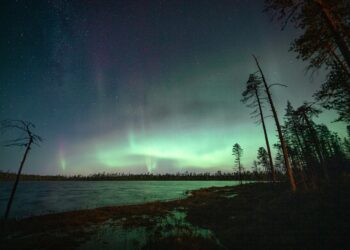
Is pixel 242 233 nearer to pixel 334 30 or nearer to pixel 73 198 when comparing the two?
pixel 334 30

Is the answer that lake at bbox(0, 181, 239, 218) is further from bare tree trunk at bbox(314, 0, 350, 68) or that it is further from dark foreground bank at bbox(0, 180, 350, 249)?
bare tree trunk at bbox(314, 0, 350, 68)

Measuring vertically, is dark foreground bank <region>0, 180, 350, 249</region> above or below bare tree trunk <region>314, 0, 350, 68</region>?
below

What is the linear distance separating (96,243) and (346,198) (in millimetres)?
16533

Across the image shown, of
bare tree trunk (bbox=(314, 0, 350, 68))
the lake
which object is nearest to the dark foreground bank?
bare tree trunk (bbox=(314, 0, 350, 68))

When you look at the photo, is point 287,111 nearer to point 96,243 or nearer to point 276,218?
point 276,218

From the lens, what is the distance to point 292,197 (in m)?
15.1

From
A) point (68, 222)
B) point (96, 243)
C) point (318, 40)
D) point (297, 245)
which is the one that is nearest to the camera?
point (297, 245)

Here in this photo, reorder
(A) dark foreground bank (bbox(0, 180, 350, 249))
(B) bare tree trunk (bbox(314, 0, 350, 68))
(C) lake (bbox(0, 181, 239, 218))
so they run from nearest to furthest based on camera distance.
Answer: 1. (B) bare tree trunk (bbox(314, 0, 350, 68))
2. (A) dark foreground bank (bbox(0, 180, 350, 249))
3. (C) lake (bbox(0, 181, 239, 218))

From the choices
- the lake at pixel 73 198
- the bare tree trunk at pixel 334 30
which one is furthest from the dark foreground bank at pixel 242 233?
the lake at pixel 73 198

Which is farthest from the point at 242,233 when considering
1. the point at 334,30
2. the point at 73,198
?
the point at 73,198

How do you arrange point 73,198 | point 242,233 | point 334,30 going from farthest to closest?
point 73,198 → point 242,233 → point 334,30

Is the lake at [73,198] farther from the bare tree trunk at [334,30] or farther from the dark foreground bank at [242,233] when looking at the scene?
the bare tree trunk at [334,30]

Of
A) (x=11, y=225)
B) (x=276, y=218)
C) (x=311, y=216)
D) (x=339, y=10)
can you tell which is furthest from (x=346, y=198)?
(x=11, y=225)

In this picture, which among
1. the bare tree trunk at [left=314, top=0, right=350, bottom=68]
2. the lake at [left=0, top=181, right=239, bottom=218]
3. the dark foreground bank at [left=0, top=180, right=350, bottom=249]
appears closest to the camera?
the bare tree trunk at [left=314, top=0, right=350, bottom=68]
